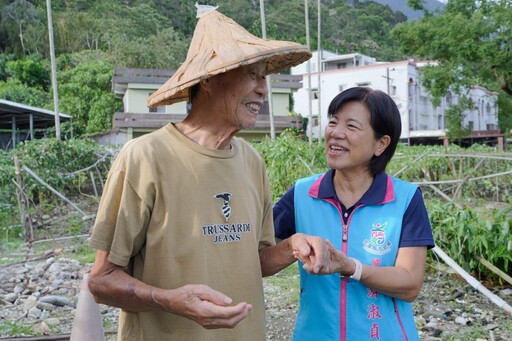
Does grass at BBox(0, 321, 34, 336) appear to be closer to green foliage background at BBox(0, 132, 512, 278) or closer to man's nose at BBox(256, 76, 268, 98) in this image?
man's nose at BBox(256, 76, 268, 98)

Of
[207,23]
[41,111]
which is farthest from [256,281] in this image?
[41,111]

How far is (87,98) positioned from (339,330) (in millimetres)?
25304

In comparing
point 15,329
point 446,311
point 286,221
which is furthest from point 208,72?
point 446,311

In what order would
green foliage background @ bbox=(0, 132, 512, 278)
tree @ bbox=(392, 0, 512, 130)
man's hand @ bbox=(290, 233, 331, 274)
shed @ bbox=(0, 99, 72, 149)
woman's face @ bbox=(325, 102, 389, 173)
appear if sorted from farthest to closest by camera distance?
tree @ bbox=(392, 0, 512, 130)
shed @ bbox=(0, 99, 72, 149)
green foliage background @ bbox=(0, 132, 512, 278)
woman's face @ bbox=(325, 102, 389, 173)
man's hand @ bbox=(290, 233, 331, 274)

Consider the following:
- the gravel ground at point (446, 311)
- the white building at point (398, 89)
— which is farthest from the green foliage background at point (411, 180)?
the white building at point (398, 89)

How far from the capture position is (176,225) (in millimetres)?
1585

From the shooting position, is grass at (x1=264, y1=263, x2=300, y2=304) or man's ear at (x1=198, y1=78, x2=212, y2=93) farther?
grass at (x1=264, y1=263, x2=300, y2=304)

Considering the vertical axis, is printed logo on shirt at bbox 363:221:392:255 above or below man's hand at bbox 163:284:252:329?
above

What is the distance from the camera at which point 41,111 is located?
16125mm

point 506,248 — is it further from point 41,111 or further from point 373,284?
point 41,111

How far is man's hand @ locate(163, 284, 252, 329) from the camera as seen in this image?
4.50ft

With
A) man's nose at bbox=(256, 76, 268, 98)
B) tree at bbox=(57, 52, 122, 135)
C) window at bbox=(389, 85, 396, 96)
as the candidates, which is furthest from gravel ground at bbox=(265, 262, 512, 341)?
window at bbox=(389, 85, 396, 96)

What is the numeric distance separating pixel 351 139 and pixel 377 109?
5.5 inches

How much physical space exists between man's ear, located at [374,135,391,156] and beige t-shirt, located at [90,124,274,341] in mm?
564
